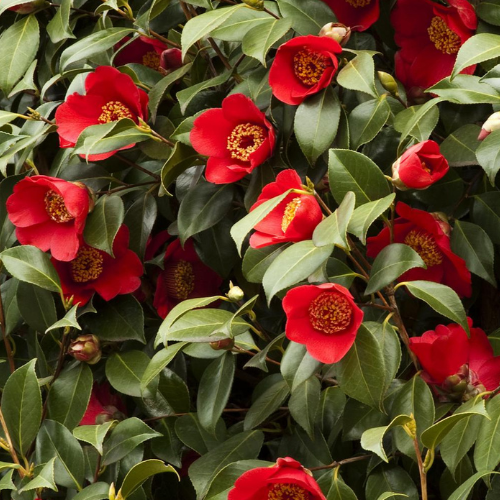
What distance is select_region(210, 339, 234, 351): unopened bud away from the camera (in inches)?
42.1

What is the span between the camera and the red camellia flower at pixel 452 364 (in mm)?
1016

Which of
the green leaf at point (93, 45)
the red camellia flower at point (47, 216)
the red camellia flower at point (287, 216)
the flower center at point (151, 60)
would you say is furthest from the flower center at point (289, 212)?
the flower center at point (151, 60)

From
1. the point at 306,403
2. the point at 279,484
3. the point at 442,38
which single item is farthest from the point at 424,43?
the point at 279,484

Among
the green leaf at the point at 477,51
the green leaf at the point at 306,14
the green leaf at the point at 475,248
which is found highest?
the green leaf at the point at 477,51

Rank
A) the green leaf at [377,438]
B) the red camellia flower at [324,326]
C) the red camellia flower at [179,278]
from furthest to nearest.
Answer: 1. the red camellia flower at [179,278]
2. the red camellia flower at [324,326]
3. the green leaf at [377,438]

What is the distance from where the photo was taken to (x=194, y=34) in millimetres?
1046

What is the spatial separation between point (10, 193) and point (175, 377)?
0.36 metres

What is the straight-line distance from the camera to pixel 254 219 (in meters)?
0.90

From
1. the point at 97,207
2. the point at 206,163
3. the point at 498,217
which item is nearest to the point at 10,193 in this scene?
the point at 97,207

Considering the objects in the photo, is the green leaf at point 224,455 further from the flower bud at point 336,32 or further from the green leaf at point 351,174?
the flower bud at point 336,32

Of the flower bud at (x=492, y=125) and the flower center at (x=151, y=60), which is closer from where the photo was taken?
the flower bud at (x=492, y=125)

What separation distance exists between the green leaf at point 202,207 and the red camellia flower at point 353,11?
0.27 meters

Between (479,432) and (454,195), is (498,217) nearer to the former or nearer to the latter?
(454,195)

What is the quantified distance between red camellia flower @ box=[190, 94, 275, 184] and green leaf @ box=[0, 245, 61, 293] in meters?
0.24
